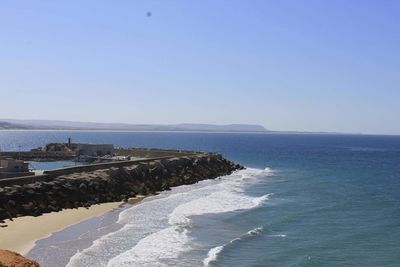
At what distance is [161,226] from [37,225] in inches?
258

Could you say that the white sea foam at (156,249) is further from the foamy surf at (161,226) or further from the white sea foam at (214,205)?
the white sea foam at (214,205)

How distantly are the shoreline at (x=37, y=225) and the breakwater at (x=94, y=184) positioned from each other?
2.83ft

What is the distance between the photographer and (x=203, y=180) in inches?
2226

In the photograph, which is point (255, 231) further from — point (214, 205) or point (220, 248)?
point (214, 205)

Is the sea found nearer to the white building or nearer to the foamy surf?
the foamy surf

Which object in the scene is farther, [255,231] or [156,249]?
[255,231]

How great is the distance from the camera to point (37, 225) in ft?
93.9

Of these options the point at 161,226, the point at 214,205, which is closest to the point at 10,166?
the point at 161,226

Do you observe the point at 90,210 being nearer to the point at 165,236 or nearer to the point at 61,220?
the point at 61,220

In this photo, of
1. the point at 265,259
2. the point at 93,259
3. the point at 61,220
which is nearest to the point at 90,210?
the point at 61,220

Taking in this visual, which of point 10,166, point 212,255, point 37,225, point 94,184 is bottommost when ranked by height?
point 37,225

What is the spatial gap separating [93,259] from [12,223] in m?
8.71

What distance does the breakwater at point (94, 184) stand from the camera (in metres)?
32.0

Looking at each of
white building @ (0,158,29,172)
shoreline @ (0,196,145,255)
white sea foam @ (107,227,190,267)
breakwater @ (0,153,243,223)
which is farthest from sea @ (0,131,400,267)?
white building @ (0,158,29,172)
